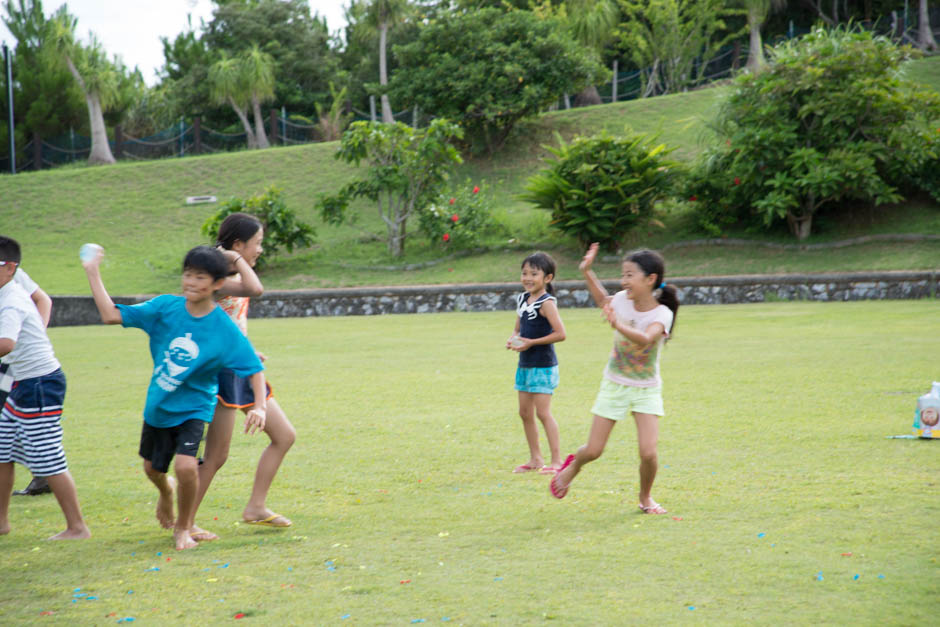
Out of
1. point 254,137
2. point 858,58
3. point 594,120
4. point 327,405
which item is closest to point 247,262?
point 327,405

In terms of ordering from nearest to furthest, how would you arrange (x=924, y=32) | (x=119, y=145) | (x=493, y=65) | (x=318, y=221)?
1. (x=318, y=221)
2. (x=493, y=65)
3. (x=924, y=32)
4. (x=119, y=145)

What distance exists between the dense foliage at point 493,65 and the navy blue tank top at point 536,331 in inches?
804

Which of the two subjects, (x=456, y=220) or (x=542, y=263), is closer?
(x=542, y=263)

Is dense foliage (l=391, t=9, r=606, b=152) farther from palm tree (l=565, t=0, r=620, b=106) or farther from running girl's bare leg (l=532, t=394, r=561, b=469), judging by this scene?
running girl's bare leg (l=532, t=394, r=561, b=469)

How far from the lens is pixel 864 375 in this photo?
8.60 metres

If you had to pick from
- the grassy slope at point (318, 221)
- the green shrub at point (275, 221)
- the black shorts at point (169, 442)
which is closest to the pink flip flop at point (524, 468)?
the black shorts at point (169, 442)

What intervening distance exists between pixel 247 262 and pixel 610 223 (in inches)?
625

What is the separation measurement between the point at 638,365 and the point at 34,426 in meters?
2.86

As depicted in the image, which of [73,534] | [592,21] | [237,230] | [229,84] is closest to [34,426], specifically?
[73,534]

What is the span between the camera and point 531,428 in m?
5.57

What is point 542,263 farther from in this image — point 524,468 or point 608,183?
point 608,183

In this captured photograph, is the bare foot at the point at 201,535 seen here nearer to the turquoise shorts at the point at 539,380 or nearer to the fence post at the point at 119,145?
the turquoise shorts at the point at 539,380

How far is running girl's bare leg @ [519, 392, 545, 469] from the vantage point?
5539 millimetres

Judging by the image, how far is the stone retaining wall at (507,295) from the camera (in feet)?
54.4
